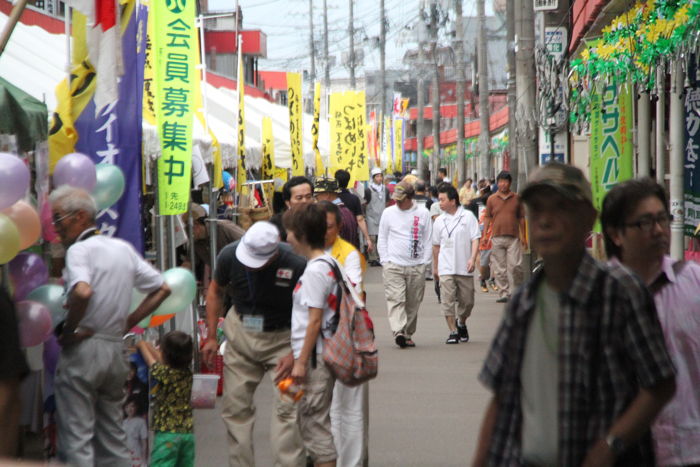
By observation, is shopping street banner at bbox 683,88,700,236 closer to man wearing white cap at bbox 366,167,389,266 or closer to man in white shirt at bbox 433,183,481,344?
man in white shirt at bbox 433,183,481,344

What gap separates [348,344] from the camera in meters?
6.45

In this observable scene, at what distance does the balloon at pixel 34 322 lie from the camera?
5691mm

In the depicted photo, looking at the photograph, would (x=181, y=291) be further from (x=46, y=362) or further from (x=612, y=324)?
(x=612, y=324)

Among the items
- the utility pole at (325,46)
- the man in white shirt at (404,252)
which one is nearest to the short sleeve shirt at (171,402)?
the man in white shirt at (404,252)

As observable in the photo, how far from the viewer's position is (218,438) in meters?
8.74

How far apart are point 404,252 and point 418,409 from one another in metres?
3.58

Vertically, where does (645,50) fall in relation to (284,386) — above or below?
above

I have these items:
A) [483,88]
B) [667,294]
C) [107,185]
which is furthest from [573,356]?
[483,88]

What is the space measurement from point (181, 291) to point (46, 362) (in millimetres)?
1121

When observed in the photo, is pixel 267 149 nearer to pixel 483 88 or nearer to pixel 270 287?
pixel 270 287

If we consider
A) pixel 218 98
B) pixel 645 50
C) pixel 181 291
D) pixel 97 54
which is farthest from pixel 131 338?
pixel 218 98

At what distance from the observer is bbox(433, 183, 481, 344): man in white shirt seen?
13578mm

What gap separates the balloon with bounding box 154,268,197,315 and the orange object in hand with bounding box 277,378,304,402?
49.8 inches

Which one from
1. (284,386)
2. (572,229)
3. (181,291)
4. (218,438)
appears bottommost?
(218,438)
